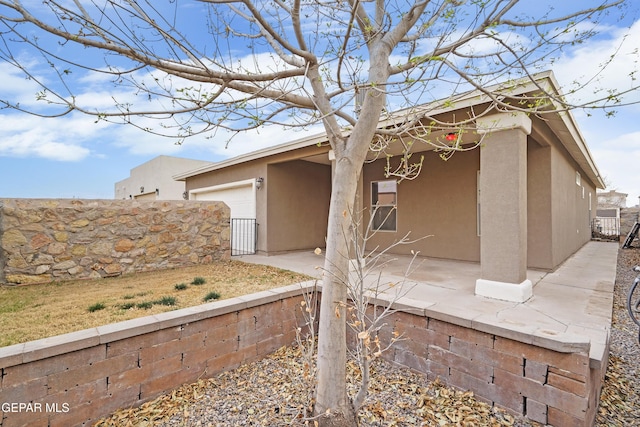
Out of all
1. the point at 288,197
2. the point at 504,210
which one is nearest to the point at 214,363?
the point at 504,210

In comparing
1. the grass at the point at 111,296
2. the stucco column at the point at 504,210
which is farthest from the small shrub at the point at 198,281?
the stucco column at the point at 504,210

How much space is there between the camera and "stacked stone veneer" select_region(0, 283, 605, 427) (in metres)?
2.48

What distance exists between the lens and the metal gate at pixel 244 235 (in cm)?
890

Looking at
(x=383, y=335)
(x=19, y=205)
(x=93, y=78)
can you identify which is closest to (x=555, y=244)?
(x=383, y=335)

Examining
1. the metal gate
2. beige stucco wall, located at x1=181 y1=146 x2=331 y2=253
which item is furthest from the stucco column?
the metal gate

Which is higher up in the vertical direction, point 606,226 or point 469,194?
point 469,194

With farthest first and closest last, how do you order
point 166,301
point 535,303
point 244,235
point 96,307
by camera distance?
1. point 244,235
2. point 535,303
3. point 166,301
4. point 96,307

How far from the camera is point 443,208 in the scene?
7539 millimetres

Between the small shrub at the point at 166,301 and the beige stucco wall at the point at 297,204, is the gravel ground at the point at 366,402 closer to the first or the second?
the small shrub at the point at 166,301

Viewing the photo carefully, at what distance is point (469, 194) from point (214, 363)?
6237 millimetres

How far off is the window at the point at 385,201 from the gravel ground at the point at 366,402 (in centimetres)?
516

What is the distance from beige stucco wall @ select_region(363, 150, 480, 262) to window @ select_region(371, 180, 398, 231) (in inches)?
7.6

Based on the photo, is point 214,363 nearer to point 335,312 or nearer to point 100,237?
point 335,312

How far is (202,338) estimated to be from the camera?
3416 mm
